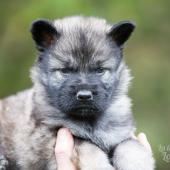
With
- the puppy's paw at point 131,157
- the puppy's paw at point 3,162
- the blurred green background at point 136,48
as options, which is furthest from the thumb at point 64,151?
the blurred green background at point 136,48

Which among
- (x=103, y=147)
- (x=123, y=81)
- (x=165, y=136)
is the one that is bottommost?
(x=165, y=136)

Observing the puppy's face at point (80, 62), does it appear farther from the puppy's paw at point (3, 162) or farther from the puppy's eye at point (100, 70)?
the puppy's paw at point (3, 162)

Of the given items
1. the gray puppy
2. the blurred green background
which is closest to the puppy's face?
the gray puppy

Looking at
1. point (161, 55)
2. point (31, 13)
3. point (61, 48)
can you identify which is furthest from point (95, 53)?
point (161, 55)

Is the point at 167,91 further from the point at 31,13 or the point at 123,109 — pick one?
the point at 123,109

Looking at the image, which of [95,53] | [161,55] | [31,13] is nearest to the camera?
[95,53]

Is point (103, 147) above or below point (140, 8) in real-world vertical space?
below

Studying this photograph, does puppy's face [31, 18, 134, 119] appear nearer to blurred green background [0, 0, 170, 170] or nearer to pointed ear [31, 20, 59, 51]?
pointed ear [31, 20, 59, 51]
